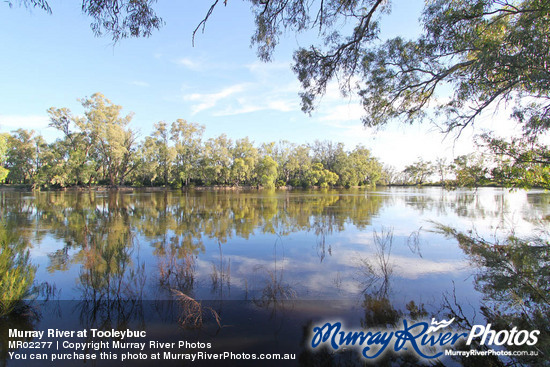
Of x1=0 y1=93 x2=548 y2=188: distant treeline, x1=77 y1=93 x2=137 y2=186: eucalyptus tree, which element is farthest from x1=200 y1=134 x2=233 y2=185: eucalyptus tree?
x1=77 y1=93 x2=137 y2=186: eucalyptus tree

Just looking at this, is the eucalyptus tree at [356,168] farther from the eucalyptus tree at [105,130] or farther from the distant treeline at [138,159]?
the eucalyptus tree at [105,130]

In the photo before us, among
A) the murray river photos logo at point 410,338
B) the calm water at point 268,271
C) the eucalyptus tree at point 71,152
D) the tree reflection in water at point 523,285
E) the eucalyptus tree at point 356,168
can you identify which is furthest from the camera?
the eucalyptus tree at point 356,168

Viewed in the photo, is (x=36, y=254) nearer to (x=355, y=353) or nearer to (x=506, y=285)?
(x=355, y=353)

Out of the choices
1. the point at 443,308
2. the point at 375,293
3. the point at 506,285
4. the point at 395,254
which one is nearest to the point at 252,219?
the point at 395,254

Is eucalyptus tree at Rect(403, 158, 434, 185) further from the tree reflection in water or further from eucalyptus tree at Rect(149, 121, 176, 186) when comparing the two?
eucalyptus tree at Rect(149, 121, 176, 186)

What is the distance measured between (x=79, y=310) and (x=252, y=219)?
11493 millimetres

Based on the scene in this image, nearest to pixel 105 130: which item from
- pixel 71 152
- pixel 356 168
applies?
pixel 71 152

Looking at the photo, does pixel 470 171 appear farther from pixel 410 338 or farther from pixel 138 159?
pixel 138 159

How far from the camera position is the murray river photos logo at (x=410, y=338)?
4.05m

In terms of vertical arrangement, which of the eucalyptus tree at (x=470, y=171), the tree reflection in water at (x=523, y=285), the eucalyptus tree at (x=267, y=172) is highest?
the eucalyptus tree at (x=267, y=172)

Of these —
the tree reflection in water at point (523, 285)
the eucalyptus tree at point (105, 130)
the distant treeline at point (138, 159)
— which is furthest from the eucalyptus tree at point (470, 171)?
the eucalyptus tree at point (105, 130)

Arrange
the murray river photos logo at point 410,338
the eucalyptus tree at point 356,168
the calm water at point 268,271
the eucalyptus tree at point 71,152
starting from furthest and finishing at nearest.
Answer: the eucalyptus tree at point 356,168, the eucalyptus tree at point 71,152, the calm water at point 268,271, the murray river photos logo at point 410,338

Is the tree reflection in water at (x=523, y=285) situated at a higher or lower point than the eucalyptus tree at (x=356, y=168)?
lower

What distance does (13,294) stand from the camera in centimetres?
446
